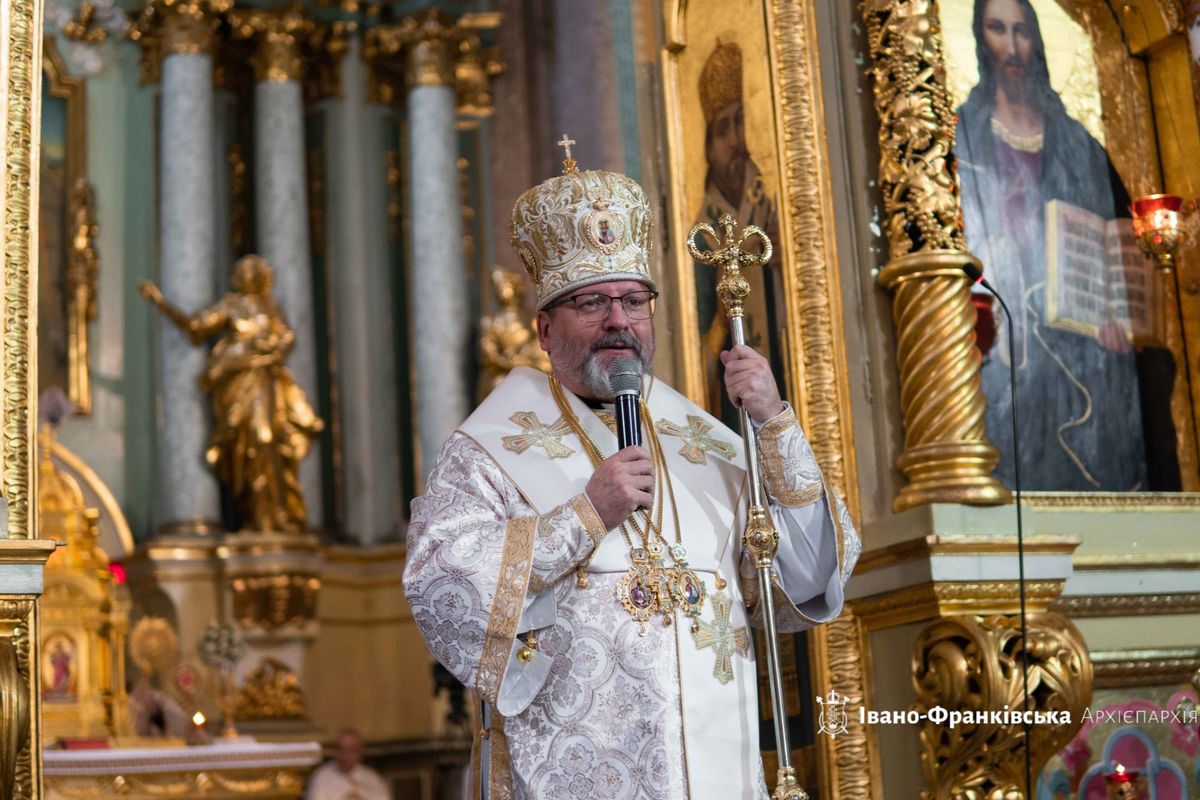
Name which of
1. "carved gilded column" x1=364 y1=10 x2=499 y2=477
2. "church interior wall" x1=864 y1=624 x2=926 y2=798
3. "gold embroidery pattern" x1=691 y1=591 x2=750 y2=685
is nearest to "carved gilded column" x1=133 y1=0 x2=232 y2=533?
"carved gilded column" x1=364 y1=10 x2=499 y2=477

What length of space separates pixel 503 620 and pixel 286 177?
8.60 m

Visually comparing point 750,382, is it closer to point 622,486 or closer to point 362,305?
point 622,486

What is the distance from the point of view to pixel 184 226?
37.5 feet

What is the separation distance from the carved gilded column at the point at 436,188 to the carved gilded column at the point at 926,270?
246 inches

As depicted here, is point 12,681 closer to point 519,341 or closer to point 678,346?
point 678,346

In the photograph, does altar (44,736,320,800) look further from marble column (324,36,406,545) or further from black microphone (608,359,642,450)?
black microphone (608,359,642,450)

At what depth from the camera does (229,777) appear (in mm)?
8914

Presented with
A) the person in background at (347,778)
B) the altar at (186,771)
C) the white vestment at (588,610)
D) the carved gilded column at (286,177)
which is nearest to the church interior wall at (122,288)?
the carved gilded column at (286,177)

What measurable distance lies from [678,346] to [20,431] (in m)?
3.00

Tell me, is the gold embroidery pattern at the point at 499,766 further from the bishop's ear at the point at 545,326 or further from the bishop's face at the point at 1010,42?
the bishop's face at the point at 1010,42

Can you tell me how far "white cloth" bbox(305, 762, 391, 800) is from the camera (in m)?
9.62

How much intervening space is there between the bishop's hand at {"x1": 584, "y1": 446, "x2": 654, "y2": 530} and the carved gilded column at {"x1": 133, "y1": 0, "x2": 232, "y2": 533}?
7.66 metres

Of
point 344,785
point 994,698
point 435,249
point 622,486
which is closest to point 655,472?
point 622,486

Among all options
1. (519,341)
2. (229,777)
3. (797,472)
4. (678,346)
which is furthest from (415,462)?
(797,472)
